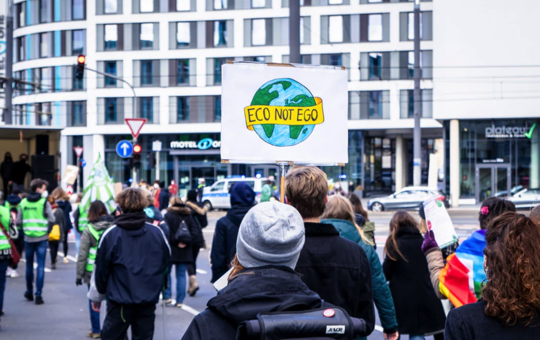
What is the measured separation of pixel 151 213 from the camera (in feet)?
31.8

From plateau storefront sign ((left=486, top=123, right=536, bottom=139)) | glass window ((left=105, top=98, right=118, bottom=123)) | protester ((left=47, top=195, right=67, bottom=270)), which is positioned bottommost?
Answer: protester ((left=47, top=195, right=67, bottom=270))

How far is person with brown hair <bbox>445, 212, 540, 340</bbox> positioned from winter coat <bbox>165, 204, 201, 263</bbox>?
8.11m

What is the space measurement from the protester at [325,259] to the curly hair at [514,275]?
1275mm

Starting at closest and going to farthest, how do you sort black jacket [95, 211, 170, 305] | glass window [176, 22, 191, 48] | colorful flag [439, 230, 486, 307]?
1. colorful flag [439, 230, 486, 307]
2. black jacket [95, 211, 170, 305]
3. glass window [176, 22, 191, 48]

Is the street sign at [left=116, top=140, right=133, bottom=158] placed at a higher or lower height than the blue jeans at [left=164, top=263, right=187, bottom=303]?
higher

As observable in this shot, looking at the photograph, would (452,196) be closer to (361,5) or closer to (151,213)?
(361,5)

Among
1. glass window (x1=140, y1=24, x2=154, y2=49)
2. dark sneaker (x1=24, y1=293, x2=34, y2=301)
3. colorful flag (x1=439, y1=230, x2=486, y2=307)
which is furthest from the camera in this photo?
glass window (x1=140, y1=24, x2=154, y2=49)

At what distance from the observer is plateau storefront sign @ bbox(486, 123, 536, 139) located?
122ft

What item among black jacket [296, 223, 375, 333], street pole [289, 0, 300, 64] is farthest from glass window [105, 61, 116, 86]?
black jacket [296, 223, 375, 333]

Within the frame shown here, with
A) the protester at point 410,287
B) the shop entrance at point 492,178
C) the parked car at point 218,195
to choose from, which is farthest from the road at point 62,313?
the shop entrance at point 492,178

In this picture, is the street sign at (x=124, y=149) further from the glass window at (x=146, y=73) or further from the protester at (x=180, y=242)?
the glass window at (x=146, y=73)

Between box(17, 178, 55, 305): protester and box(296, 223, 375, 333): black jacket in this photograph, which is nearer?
box(296, 223, 375, 333): black jacket

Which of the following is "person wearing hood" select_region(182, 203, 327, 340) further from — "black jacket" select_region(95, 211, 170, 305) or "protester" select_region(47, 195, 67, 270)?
"protester" select_region(47, 195, 67, 270)

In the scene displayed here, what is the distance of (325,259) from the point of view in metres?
3.67
